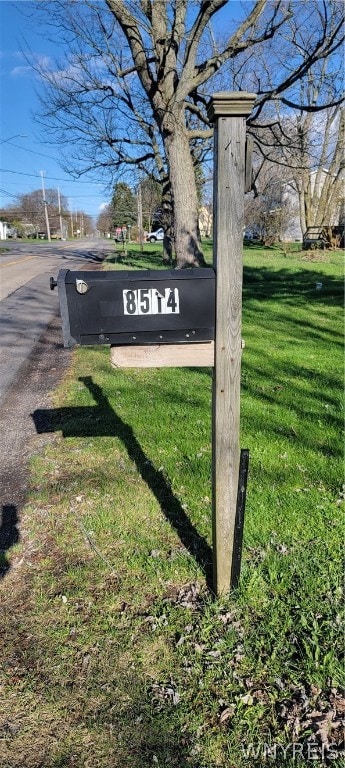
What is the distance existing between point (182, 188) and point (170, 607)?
32.2ft

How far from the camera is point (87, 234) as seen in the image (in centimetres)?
14088

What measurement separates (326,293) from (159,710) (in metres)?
12.6

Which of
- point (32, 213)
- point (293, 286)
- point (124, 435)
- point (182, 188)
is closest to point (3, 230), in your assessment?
point (32, 213)

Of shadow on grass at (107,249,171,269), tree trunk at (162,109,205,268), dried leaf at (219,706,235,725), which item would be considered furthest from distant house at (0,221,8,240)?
dried leaf at (219,706,235,725)

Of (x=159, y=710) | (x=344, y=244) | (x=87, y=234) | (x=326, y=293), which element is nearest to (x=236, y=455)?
(x=159, y=710)

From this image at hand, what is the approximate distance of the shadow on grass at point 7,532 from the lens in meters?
Answer: 2.85

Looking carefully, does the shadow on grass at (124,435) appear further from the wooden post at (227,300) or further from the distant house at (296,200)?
the distant house at (296,200)

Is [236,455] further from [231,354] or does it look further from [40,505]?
[40,505]

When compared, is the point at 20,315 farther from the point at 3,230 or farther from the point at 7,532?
the point at 3,230

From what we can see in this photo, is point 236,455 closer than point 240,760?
No

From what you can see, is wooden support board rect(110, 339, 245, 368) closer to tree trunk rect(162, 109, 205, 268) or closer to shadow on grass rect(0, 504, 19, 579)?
shadow on grass rect(0, 504, 19, 579)

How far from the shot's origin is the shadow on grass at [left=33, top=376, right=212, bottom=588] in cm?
301

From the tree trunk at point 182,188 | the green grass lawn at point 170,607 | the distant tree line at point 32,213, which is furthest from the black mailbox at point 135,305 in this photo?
the distant tree line at point 32,213

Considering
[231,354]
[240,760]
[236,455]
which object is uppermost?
[231,354]
